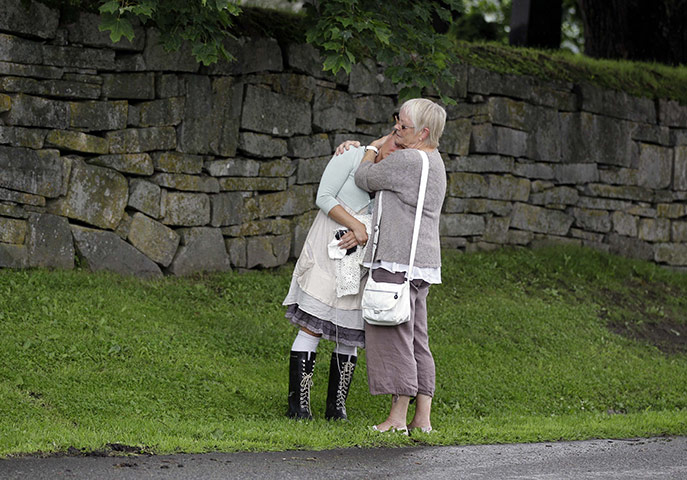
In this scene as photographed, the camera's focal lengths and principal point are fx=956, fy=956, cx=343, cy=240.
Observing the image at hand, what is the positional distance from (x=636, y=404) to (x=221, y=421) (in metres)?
3.25

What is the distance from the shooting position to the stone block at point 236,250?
8562 millimetres

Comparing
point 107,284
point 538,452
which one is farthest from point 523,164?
point 538,452

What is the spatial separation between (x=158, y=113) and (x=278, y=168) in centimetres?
131

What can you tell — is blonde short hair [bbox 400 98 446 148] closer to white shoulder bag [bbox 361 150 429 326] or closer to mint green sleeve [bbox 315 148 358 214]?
white shoulder bag [bbox 361 150 429 326]

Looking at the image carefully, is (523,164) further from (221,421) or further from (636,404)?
(221,421)

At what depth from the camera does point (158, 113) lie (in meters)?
7.98

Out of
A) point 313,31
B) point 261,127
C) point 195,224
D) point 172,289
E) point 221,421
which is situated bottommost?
point 221,421

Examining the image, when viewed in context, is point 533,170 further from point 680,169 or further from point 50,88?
point 50,88

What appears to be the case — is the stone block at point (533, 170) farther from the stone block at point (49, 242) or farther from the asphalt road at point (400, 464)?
the asphalt road at point (400, 464)

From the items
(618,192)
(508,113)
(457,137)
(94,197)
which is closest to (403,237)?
(94,197)

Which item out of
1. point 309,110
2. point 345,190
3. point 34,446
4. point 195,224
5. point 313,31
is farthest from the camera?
point 309,110

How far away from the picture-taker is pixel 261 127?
8586 millimetres

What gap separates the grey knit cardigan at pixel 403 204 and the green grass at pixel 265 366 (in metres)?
0.99

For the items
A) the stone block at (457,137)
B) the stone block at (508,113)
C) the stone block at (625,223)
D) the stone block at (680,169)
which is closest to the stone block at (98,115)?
the stone block at (457,137)
